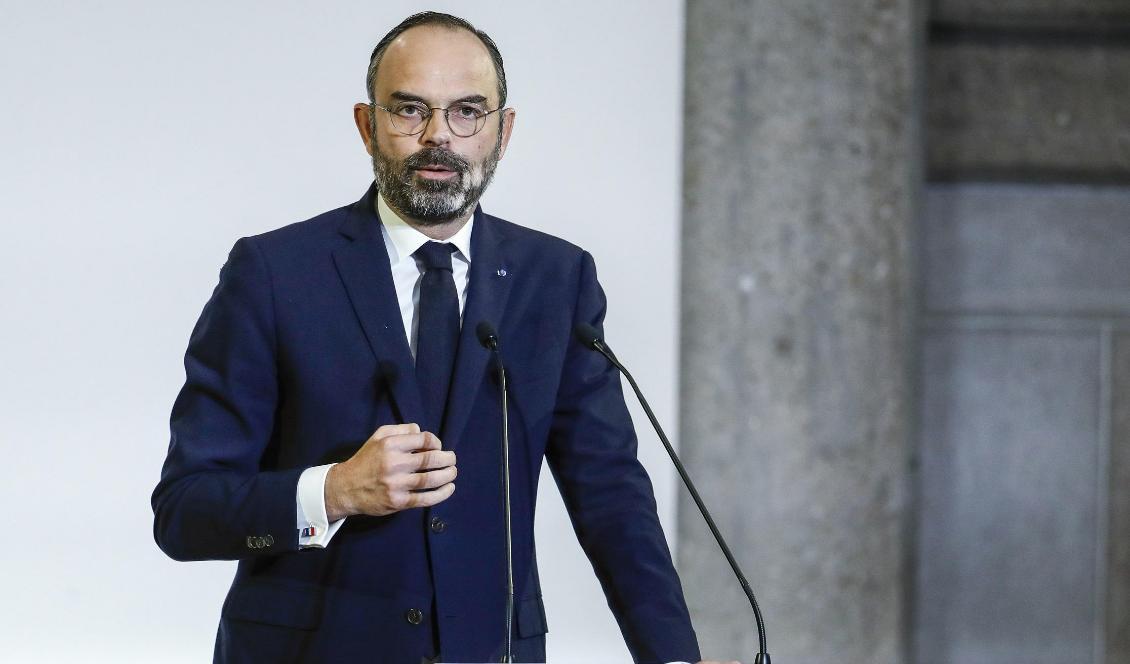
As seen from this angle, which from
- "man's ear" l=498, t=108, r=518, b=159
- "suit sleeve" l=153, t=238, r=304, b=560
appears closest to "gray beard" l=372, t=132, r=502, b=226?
"man's ear" l=498, t=108, r=518, b=159

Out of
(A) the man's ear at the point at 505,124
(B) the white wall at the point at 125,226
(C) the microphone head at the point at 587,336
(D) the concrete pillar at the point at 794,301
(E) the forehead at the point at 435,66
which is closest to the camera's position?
(C) the microphone head at the point at 587,336

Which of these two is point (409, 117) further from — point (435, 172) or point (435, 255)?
point (435, 255)

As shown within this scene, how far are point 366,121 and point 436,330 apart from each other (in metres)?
0.37

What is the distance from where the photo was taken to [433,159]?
1762mm

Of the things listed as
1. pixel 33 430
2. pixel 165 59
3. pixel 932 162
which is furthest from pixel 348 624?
pixel 932 162

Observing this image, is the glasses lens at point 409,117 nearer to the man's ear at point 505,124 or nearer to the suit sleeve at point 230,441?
the man's ear at point 505,124

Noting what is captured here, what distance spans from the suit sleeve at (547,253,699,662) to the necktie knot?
0.23 meters

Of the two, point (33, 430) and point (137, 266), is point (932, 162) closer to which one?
point (137, 266)

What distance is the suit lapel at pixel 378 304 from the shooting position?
1.68m

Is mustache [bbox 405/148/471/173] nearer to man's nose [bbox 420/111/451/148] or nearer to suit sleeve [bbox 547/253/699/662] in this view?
man's nose [bbox 420/111/451/148]

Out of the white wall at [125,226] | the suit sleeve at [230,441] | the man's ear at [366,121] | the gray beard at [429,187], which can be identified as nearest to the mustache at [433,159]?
the gray beard at [429,187]

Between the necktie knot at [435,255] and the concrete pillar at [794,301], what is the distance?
1.37m

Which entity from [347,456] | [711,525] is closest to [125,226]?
[347,456]

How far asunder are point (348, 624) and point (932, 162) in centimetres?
237
